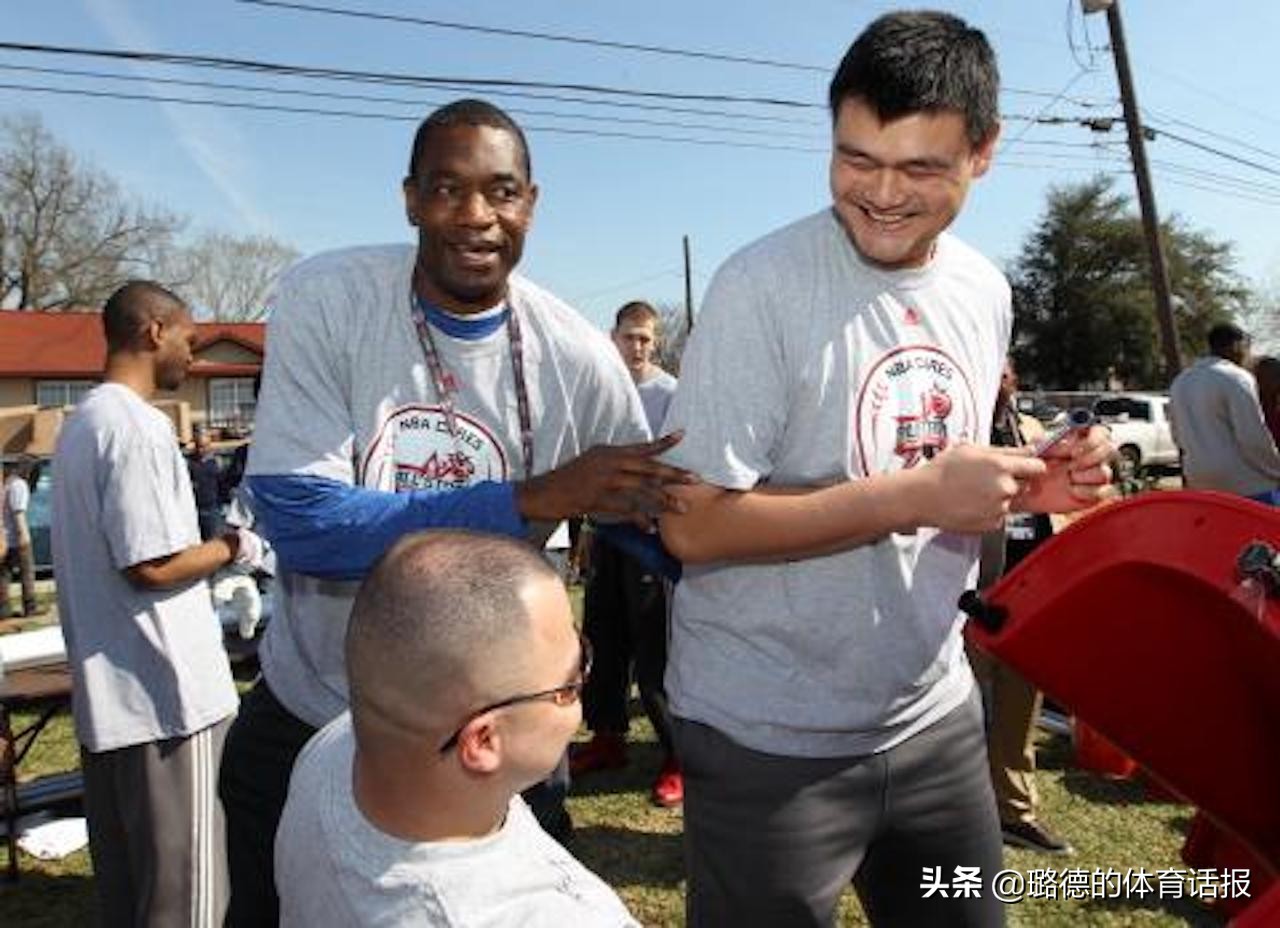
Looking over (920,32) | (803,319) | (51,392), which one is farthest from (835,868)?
(51,392)

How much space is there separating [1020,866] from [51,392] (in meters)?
39.8

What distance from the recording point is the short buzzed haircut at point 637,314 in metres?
6.34

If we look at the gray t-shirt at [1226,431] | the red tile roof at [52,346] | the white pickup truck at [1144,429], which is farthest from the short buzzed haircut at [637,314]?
the red tile roof at [52,346]

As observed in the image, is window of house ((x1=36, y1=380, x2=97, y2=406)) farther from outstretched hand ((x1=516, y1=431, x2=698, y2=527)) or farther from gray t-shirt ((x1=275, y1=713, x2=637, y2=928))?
gray t-shirt ((x1=275, y1=713, x2=637, y2=928))

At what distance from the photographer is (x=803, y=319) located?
1.74 m

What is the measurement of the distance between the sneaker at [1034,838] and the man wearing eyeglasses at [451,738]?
12.0 ft

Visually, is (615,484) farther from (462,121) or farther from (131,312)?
(131,312)

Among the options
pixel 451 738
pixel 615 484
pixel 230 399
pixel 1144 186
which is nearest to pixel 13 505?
pixel 615 484

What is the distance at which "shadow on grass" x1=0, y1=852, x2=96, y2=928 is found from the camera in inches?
160

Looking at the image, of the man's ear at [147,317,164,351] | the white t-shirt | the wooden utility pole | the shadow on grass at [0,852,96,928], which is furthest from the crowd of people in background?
the wooden utility pole

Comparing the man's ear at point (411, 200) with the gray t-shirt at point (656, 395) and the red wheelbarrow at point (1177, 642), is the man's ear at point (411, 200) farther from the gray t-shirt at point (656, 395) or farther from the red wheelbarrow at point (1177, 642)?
the gray t-shirt at point (656, 395)

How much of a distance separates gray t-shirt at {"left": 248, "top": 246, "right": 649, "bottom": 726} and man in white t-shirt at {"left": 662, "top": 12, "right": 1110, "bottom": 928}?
0.35 meters

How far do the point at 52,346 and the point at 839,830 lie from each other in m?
41.9

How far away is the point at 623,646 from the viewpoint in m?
5.79
